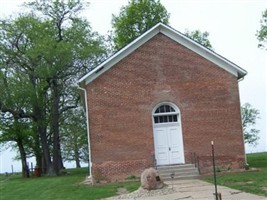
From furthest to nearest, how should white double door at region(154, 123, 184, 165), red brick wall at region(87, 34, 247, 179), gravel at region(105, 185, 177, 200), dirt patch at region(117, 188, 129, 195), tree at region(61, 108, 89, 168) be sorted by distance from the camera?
tree at region(61, 108, 89, 168) → white double door at region(154, 123, 184, 165) → red brick wall at region(87, 34, 247, 179) → dirt patch at region(117, 188, 129, 195) → gravel at region(105, 185, 177, 200)

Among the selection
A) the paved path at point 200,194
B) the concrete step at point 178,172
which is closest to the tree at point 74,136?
the concrete step at point 178,172

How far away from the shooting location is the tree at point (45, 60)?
35.6 m

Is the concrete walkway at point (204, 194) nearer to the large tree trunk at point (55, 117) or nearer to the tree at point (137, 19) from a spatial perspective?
the large tree trunk at point (55, 117)

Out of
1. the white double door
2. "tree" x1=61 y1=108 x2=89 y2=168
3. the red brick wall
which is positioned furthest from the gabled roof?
"tree" x1=61 y1=108 x2=89 y2=168

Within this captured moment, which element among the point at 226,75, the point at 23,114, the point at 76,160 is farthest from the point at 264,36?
the point at 76,160

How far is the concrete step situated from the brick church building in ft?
2.35

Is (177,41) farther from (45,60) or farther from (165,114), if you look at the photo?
(45,60)

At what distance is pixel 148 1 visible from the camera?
140 feet

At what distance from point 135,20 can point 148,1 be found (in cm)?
215

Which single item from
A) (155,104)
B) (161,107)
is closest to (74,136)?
(161,107)

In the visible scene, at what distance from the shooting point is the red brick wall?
2375 centimetres

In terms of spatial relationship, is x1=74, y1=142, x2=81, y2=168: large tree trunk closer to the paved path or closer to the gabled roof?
the gabled roof

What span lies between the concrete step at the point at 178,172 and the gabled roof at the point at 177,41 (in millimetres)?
5539

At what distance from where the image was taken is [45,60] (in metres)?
35.5
